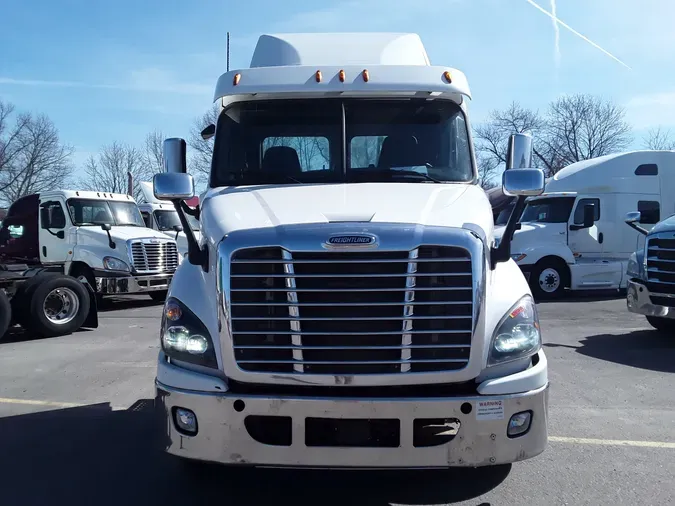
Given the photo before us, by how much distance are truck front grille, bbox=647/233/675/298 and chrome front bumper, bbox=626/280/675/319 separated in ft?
0.21

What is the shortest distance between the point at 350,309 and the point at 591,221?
39.1 ft

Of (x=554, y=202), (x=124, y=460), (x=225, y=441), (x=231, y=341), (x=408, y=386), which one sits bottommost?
(x=124, y=460)

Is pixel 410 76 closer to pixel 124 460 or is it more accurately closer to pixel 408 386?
pixel 408 386

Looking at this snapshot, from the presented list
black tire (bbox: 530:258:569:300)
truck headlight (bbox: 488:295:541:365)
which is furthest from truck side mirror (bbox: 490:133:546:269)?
black tire (bbox: 530:258:569:300)

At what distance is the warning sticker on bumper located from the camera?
316 centimetres

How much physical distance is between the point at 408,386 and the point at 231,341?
97 cm

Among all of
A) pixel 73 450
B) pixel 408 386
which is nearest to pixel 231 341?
pixel 408 386

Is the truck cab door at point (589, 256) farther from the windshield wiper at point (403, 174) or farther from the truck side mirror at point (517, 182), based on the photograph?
the windshield wiper at point (403, 174)

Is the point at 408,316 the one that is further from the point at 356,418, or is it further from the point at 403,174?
the point at 403,174

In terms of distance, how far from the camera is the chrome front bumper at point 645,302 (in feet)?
27.5

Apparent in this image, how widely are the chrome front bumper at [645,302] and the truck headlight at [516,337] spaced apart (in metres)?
5.87

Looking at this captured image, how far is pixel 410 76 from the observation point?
4770 millimetres

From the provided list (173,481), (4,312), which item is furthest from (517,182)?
(4,312)

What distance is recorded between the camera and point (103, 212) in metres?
14.0
